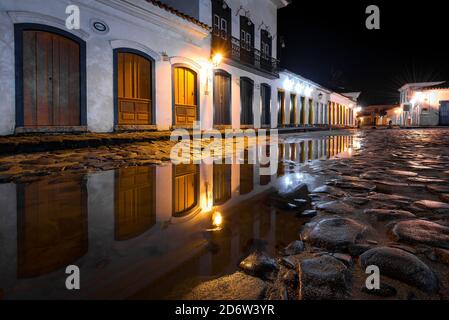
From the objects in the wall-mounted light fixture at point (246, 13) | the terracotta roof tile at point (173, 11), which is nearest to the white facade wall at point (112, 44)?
the terracotta roof tile at point (173, 11)

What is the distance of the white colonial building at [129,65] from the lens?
6625mm

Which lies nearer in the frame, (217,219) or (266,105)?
(217,219)

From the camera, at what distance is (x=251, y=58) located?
50.1ft

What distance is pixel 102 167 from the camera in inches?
153

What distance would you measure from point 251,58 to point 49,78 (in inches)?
417

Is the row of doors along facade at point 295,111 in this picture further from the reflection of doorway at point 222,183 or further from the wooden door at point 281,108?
the reflection of doorway at point 222,183

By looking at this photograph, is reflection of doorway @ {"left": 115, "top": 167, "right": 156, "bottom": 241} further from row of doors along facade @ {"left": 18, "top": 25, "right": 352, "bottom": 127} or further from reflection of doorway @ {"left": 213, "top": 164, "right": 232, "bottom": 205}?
row of doors along facade @ {"left": 18, "top": 25, "right": 352, "bottom": 127}

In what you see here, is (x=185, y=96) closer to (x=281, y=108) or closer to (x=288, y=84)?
(x=281, y=108)

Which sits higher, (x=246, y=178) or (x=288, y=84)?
(x=288, y=84)

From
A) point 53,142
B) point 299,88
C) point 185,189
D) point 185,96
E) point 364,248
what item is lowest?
point 364,248

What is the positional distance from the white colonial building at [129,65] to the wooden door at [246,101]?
54mm

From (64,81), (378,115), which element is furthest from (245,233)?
(378,115)
